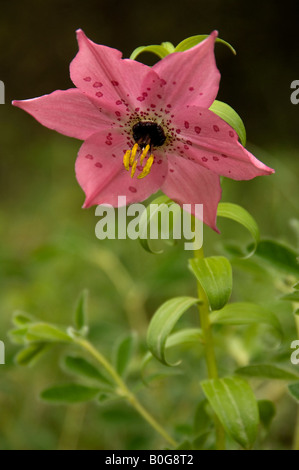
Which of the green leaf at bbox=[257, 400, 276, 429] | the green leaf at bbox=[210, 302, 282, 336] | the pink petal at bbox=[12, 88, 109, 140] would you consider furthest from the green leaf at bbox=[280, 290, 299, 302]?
the pink petal at bbox=[12, 88, 109, 140]

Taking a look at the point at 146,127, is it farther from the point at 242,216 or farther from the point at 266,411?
the point at 266,411

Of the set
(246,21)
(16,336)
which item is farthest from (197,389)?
(246,21)

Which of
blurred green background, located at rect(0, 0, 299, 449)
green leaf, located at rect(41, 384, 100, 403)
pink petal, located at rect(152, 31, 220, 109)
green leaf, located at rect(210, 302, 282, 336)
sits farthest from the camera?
blurred green background, located at rect(0, 0, 299, 449)

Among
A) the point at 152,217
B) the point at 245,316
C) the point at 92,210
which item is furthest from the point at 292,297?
the point at 92,210

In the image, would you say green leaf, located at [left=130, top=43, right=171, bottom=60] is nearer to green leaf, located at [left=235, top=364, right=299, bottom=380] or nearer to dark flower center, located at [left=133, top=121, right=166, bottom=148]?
dark flower center, located at [left=133, top=121, right=166, bottom=148]

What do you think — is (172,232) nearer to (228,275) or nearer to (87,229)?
(228,275)

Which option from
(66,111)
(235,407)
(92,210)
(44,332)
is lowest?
(235,407)
